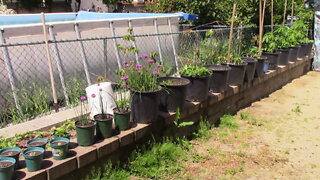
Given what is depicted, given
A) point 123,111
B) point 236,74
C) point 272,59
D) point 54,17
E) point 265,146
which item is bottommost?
point 265,146

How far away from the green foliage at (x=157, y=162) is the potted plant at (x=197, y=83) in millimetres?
813

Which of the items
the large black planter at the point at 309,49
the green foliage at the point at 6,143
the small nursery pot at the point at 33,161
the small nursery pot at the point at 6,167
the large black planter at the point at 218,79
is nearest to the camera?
the small nursery pot at the point at 6,167

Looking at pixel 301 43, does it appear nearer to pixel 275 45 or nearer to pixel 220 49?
pixel 275 45

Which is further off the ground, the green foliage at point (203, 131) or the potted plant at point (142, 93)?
the potted plant at point (142, 93)

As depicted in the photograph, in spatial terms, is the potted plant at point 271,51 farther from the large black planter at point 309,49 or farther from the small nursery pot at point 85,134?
the small nursery pot at point 85,134

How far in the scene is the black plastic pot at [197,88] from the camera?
3.84 metres

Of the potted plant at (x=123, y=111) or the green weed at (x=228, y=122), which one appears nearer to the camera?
the potted plant at (x=123, y=111)

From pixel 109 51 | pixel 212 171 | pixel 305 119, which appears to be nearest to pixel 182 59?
pixel 109 51

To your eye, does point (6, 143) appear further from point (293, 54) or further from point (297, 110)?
point (293, 54)

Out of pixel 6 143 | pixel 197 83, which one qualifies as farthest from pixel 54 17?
pixel 6 143

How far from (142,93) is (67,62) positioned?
2.11 meters

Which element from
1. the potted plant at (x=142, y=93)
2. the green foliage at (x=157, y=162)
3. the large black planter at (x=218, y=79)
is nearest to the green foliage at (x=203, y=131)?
the large black planter at (x=218, y=79)

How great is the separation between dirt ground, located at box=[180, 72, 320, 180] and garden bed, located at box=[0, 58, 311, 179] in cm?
23

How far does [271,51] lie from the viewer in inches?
247
